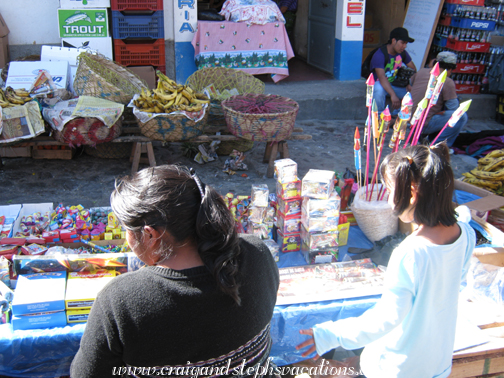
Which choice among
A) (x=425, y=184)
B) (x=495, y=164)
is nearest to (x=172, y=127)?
(x=495, y=164)

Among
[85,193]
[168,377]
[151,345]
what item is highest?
[151,345]

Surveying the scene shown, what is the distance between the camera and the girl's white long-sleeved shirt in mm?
1500

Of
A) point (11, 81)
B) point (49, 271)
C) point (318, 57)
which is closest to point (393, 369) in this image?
Answer: point (49, 271)

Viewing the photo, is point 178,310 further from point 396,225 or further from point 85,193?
point 85,193

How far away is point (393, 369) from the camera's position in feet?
5.55

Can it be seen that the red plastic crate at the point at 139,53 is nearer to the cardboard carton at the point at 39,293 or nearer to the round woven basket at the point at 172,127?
the round woven basket at the point at 172,127

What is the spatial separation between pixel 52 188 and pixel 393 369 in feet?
12.5

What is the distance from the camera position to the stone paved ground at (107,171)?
4.32 meters

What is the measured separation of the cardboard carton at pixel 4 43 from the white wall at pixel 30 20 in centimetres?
11

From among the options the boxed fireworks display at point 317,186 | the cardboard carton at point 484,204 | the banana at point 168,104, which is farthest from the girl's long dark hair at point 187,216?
the banana at point 168,104

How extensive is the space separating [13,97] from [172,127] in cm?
158

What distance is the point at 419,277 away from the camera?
149 centimetres

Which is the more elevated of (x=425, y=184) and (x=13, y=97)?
(x=425, y=184)

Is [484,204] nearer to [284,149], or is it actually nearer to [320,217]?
Result: [320,217]
